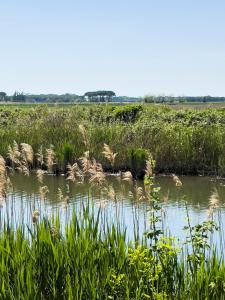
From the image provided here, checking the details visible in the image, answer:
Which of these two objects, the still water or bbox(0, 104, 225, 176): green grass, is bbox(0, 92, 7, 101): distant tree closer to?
bbox(0, 104, 225, 176): green grass

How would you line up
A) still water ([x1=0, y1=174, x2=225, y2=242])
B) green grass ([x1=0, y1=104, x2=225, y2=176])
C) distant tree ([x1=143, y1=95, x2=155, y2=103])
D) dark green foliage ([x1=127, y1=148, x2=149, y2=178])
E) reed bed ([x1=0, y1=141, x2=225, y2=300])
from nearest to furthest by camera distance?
reed bed ([x1=0, y1=141, x2=225, y2=300]) → still water ([x1=0, y1=174, x2=225, y2=242]) → dark green foliage ([x1=127, y1=148, x2=149, y2=178]) → green grass ([x1=0, y1=104, x2=225, y2=176]) → distant tree ([x1=143, y1=95, x2=155, y2=103])

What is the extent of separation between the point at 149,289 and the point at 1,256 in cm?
123

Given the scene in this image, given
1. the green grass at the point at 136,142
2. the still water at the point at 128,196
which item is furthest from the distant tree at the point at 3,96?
the still water at the point at 128,196

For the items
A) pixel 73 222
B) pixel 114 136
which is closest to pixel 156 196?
pixel 73 222

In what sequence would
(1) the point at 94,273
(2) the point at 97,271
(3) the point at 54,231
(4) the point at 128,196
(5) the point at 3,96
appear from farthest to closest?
(5) the point at 3,96
(4) the point at 128,196
(3) the point at 54,231
(2) the point at 97,271
(1) the point at 94,273

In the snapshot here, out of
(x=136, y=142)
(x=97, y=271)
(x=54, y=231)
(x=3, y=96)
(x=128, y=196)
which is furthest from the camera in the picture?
(x=3, y=96)

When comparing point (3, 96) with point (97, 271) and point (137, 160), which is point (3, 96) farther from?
point (97, 271)

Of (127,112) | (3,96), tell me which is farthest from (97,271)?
(3,96)

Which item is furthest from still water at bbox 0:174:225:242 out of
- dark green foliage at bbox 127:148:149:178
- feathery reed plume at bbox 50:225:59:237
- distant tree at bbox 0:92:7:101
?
distant tree at bbox 0:92:7:101

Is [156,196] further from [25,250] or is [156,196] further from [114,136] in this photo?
[114,136]

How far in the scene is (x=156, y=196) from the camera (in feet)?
16.9

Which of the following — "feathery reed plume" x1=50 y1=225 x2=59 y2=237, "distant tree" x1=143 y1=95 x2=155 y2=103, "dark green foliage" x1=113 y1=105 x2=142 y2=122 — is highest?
"distant tree" x1=143 y1=95 x2=155 y2=103

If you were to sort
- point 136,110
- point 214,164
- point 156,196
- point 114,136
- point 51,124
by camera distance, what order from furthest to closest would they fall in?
point 136,110, point 51,124, point 114,136, point 214,164, point 156,196

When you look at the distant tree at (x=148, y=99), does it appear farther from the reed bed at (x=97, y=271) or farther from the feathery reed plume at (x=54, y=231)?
the reed bed at (x=97, y=271)
